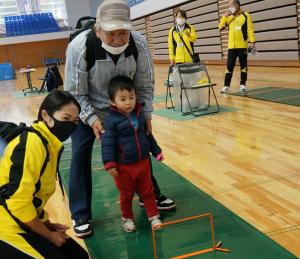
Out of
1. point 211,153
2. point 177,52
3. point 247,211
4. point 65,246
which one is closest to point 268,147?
point 211,153

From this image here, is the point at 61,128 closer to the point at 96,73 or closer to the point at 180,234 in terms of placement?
the point at 96,73

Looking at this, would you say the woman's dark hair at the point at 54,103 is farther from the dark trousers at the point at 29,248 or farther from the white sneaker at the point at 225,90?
the white sneaker at the point at 225,90

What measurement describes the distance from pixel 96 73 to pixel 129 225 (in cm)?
102

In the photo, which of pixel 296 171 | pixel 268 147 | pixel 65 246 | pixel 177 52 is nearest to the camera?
pixel 65 246

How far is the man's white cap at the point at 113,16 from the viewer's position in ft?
7.68

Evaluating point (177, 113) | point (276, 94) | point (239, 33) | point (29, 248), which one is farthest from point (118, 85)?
point (239, 33)

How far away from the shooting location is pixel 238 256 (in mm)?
2336

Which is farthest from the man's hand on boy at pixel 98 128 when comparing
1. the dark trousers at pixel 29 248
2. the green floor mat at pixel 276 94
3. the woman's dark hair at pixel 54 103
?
the green floor mat at pixel 276 94

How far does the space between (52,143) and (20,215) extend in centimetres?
34

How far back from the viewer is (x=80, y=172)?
9.34ft

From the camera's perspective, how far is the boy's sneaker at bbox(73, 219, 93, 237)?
277 centimetres

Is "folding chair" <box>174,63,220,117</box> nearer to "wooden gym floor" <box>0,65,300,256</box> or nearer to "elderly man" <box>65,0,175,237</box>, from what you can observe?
"wooden gym floor" <box>0,65,300,256</box>

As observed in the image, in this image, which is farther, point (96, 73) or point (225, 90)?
point (225, 90)

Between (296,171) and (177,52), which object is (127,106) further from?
(177,52)
